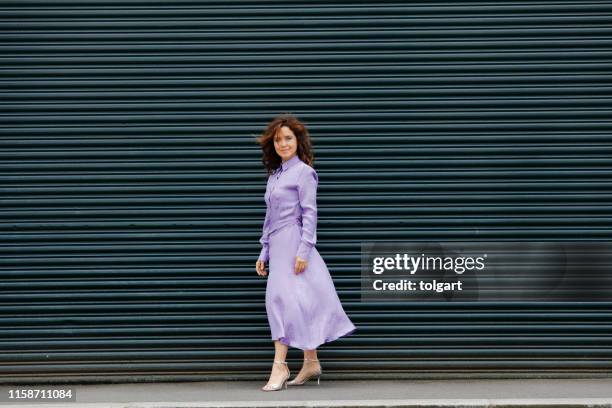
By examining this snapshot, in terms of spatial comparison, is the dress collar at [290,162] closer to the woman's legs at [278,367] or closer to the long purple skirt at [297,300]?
the long purple skirt at [297,300]

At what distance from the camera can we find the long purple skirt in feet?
21.0

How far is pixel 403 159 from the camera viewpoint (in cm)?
714

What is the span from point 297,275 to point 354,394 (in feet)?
3.08

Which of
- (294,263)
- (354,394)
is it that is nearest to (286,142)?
(294,263)

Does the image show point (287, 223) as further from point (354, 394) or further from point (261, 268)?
point (354, 394)

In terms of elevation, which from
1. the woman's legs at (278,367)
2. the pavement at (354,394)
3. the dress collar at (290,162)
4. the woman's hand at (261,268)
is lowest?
the pavement at (354,394)

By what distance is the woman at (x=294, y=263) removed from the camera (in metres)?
6.39

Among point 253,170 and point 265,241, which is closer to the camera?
point 265,241

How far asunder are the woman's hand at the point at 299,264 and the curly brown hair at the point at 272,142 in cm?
73

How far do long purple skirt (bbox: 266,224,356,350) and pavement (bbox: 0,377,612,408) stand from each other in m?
0.41

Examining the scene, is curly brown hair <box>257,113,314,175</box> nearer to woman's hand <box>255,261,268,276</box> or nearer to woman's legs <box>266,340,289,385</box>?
woman's hand <box>255,261,268,276</box>

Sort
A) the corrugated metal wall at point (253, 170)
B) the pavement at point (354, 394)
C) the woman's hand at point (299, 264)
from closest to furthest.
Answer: the pavement at point (354, 394) < the woman's hand at point (299, 264) < the corrugated metal wall at point (253, 170)

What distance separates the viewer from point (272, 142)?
6.63 metres

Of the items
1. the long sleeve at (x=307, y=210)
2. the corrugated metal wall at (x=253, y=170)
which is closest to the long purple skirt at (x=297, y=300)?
the long sleeve at (x=307, y=210)
